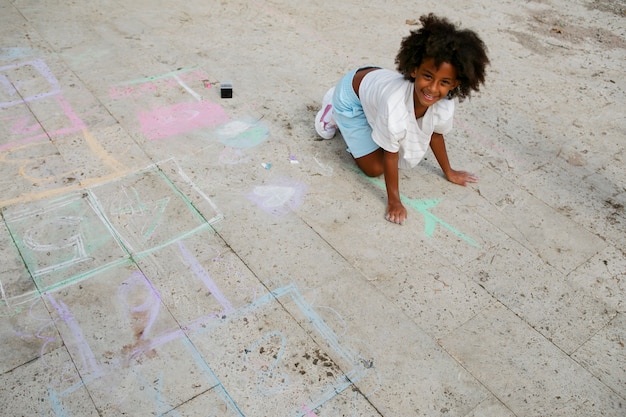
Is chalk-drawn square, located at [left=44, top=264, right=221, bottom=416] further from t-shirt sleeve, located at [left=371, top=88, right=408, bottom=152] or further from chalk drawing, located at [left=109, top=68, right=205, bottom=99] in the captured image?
chalk drawing, located at [left=109, top=68, right=205, bottom=99]

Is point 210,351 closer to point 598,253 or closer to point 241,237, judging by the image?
point 241,237

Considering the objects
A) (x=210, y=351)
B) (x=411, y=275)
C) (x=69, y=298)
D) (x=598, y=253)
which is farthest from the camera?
(x=598, y=253)

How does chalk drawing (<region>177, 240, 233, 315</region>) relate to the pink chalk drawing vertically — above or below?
below

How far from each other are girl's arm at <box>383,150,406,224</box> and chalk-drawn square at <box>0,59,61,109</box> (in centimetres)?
230

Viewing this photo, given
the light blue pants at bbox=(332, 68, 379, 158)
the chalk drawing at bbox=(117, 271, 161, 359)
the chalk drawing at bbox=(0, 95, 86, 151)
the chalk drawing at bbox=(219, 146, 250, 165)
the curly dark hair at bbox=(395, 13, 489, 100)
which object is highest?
the curly dark hair at bbox=(395, 13, 489, 100)

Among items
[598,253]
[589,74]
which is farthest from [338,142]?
[589,74]

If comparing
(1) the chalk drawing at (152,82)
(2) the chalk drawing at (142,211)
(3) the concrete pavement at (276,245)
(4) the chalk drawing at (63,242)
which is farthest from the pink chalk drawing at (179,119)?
(4) the chalk drawing at (63,242)

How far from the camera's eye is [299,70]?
4184mm

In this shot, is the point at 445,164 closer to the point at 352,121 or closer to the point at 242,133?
the point at 352,121

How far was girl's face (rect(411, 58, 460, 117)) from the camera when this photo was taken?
8.42ft

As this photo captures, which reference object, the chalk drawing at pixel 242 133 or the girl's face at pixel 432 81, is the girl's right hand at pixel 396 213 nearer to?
the girl's face at pixel 432 81

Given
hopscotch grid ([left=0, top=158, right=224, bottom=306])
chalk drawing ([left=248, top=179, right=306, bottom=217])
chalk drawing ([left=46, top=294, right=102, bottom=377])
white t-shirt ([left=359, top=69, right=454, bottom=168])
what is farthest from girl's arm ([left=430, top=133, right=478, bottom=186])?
chalk drawing ([left=46, top=294, right=102, bottom=377])

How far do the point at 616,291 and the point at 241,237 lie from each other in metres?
1.89

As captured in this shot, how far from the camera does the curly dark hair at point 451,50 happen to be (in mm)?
2500
